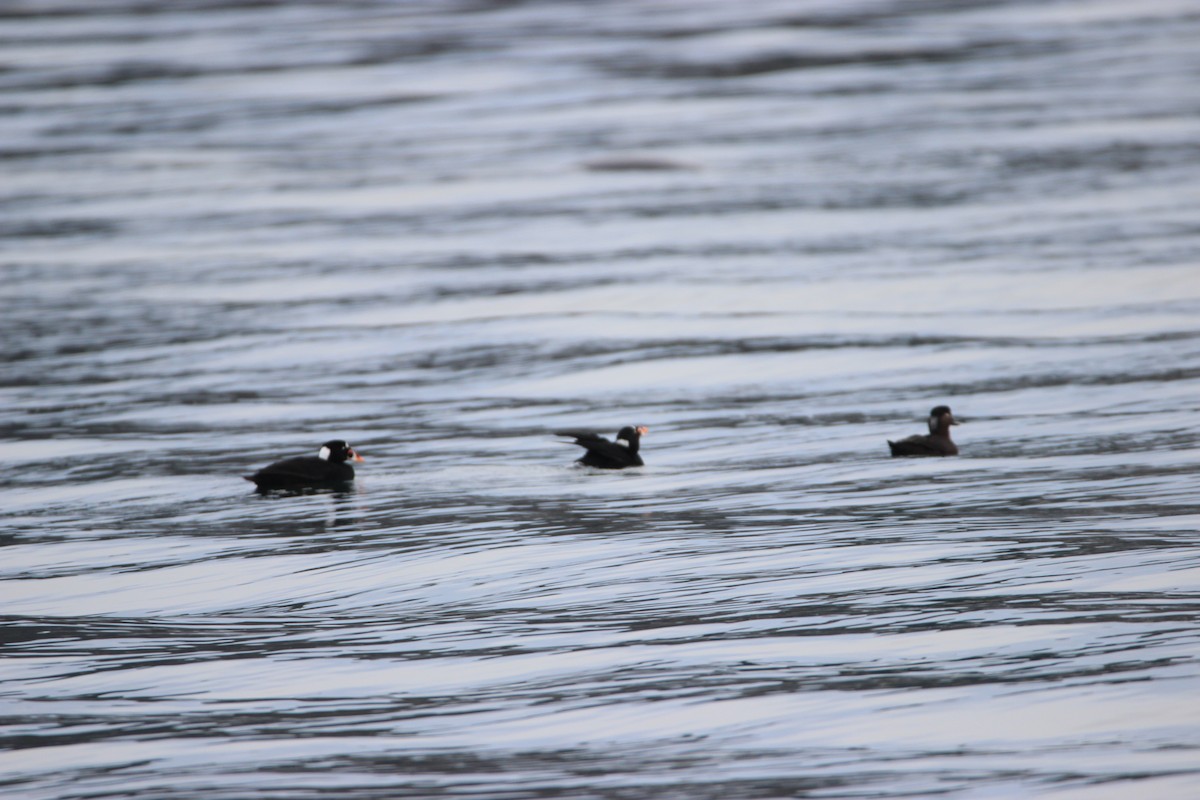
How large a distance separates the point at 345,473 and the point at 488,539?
7.75 feet

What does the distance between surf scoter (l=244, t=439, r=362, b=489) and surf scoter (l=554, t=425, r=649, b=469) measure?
5.90 feet

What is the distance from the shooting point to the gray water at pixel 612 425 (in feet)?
29.1

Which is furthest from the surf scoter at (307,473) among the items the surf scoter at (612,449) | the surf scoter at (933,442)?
the surf scoter at (933,442)

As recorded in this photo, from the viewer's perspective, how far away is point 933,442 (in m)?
15.5

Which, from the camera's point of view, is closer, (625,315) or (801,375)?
(801,375)

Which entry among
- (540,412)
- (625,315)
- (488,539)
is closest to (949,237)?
(625,315)

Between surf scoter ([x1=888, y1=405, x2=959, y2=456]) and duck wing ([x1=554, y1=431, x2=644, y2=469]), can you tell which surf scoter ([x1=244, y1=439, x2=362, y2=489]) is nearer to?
duck wing ([x1=554, y1=431, x2=644, y2=469])

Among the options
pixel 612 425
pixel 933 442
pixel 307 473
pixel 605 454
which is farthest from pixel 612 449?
pixel 933 442

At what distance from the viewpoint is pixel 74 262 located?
86.8 ft

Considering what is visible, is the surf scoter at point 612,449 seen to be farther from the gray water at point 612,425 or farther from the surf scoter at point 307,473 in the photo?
the surf scoter at point 307,473

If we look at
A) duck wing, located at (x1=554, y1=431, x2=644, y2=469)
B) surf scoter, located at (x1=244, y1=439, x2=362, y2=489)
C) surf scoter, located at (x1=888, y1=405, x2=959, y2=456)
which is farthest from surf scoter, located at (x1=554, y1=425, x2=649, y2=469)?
surf scoter, located at (x1=888, y1=405, x2=959, y2=456)

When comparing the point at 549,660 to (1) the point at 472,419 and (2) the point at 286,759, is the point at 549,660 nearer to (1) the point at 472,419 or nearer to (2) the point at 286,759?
(2) the point at 286,759

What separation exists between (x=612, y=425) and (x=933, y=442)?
342 cm

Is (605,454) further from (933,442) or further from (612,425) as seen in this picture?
(933,442)
